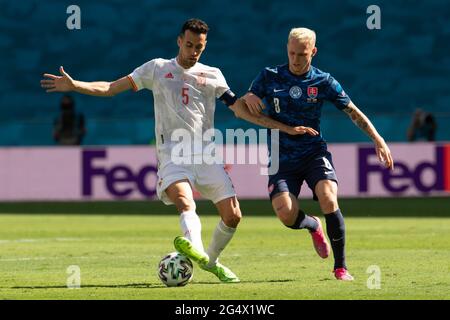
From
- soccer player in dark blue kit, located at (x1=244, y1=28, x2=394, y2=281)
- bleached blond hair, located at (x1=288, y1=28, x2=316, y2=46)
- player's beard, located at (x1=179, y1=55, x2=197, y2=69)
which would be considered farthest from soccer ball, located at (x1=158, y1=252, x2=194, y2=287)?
bleached blond hair, located at (x1=288, y1=28, x2=316, y2=46)

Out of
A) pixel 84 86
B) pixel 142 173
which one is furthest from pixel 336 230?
pixel 142 173

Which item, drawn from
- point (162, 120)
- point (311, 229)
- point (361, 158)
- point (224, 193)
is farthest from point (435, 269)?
point (361, 158)

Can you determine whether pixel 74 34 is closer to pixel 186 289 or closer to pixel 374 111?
pixel 374 111

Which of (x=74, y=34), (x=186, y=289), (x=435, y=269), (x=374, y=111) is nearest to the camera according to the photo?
(x=186, y=289)

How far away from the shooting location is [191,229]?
10.2 m

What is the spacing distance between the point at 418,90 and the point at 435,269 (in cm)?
2315

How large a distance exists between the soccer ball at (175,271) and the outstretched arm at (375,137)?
1937mm

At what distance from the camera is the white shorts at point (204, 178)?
10.8 metres

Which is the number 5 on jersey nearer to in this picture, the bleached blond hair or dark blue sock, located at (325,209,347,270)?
the bleached blond hair

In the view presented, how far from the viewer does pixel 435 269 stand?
11.6 meters

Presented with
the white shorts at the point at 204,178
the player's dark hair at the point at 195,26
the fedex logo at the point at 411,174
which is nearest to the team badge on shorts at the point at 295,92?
the white shorts at the point at 204,178

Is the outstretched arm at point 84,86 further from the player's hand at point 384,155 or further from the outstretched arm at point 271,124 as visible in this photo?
the player's hand at point 384,155

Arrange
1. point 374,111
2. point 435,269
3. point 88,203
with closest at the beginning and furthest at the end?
1. point 435,269
2. point 88,203
3. point 374,111

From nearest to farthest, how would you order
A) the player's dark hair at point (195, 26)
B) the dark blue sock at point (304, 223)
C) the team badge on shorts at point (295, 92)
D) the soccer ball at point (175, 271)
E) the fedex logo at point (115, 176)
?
the soccer ball at point (175, 271)
the player's dark hair at point (195, 26)
the team badge on shorts at point (295, 92)
the dark blue sock at point (304, 223)
the fedex logo at point (115, 176)
